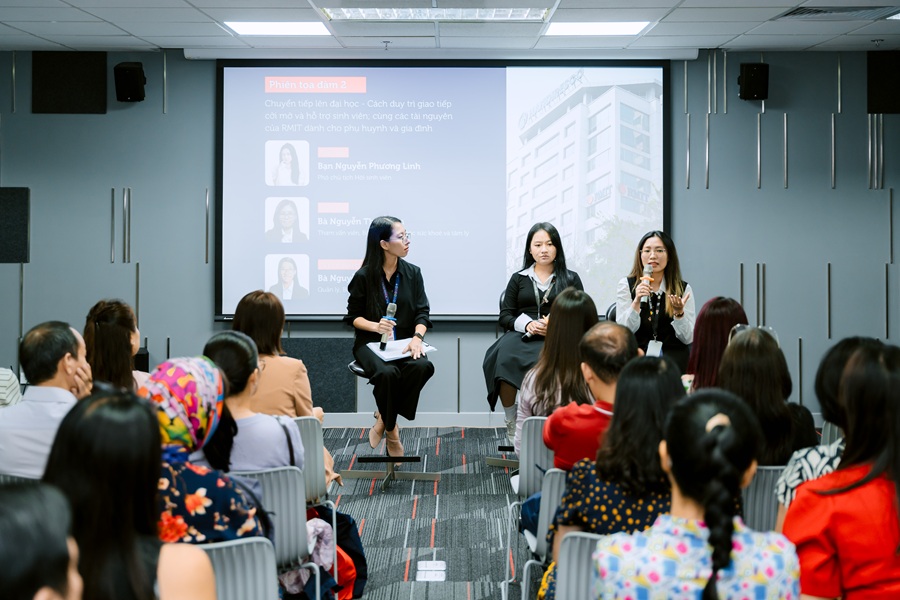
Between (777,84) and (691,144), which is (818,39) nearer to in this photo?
(777,84)

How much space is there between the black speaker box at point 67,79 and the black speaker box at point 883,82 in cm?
576

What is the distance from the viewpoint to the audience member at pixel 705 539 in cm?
143

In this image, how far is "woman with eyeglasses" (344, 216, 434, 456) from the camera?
5.14m

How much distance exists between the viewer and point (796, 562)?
4.86ft

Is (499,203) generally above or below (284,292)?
above

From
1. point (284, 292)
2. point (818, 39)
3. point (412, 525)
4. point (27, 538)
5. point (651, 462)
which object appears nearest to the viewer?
point (27, 538)

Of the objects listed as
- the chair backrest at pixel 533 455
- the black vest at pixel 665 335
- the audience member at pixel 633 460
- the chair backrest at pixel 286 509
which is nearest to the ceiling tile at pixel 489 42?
the black vest at pixel 665 335

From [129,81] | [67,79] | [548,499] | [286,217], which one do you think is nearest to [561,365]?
[548,499]

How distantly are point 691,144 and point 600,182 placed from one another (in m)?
0.76

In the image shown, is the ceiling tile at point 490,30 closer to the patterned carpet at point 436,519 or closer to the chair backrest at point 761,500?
the patterned carpet at point 436,519

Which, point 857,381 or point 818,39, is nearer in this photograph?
point 857,381

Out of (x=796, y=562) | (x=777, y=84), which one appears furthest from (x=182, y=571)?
(x=777, y=84)

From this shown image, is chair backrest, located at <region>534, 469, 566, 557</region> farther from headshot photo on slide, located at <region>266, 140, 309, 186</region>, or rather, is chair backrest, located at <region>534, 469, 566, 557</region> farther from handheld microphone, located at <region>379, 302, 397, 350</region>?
headshot photo on slide, located at <region>266, 140, 309, 186</region>

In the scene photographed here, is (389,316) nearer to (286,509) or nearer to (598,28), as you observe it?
(598,28)
